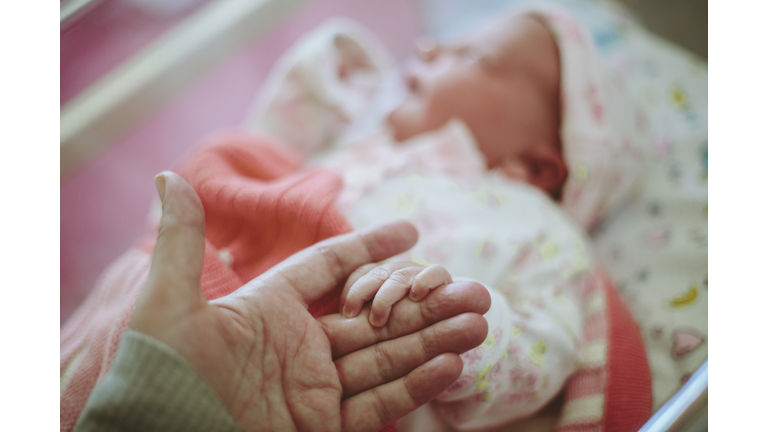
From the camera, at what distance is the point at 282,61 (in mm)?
1201

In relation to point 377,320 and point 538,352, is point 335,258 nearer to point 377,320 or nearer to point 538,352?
point 377,320

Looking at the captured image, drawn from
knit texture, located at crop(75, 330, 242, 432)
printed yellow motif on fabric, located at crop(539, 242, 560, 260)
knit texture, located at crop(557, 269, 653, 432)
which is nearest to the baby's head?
printed yellow motif on fabric, located at crop(539, 242, 560, 260)

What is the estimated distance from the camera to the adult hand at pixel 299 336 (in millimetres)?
386

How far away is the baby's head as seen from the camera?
90 centimetres

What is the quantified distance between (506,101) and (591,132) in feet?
0.55

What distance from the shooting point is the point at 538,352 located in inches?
23.3

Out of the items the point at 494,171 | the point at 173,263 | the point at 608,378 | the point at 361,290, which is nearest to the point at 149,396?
the point at 173,263

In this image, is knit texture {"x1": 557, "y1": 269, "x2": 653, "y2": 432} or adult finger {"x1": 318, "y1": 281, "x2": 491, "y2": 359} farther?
knit texture {"x1": 557, "y1": 269, "x2": 653, "y2": 432}

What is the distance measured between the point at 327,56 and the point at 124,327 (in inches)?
28.7

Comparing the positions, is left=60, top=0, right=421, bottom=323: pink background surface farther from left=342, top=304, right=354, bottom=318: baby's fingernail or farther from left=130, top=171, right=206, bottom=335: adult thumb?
left=342, top=304, right=354, bottom=318: baby's fingernail

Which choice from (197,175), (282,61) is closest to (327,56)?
(282,61)

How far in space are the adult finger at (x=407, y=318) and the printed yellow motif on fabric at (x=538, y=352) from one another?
149 mm

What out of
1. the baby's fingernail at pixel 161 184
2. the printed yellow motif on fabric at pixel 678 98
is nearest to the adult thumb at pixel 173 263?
the baby's fingernail at pixel 161 184
